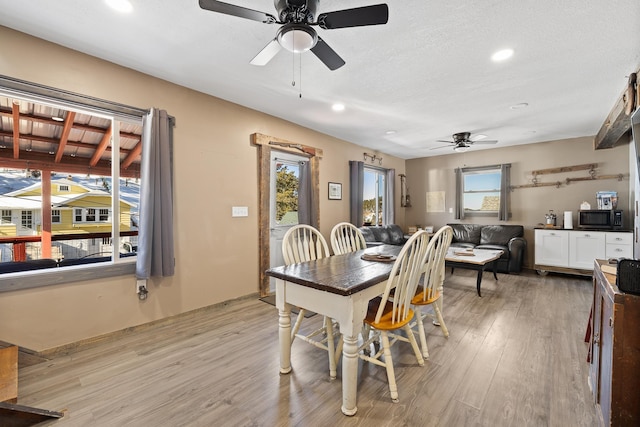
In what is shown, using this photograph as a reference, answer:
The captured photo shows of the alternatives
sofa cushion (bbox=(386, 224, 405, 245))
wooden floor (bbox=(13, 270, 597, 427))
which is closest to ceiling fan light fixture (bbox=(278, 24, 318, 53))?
wooden floor (bbox=(13, 270, 597, 427))

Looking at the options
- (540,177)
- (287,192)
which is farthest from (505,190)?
(287,192)

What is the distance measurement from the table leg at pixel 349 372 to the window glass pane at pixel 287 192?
2809mm

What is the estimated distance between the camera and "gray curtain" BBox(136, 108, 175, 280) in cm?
269

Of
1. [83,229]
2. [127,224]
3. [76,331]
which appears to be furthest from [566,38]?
[83,229]

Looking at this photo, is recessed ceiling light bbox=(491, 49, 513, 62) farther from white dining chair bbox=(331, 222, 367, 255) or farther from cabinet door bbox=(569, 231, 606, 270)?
cabinet door bbox=(569, 231, 606, 270)

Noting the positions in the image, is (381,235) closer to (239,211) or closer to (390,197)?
(390,197)

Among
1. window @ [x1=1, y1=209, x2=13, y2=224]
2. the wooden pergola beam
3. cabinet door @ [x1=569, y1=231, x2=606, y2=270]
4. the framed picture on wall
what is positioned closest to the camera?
the wooden pergola beam

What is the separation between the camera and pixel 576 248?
479 cm

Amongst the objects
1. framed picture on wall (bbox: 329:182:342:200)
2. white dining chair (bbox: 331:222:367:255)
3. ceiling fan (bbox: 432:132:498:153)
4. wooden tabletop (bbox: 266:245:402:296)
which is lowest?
wooden tabletop (bbox: 266:245:402:296)

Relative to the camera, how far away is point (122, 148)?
319cm

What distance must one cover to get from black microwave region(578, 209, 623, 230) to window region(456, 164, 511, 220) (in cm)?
121

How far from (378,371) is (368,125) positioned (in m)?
3.57

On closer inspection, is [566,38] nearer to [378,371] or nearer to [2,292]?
[378,371]

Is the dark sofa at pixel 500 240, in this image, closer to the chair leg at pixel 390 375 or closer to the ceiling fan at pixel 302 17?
the chair leg at pixel 390 375
